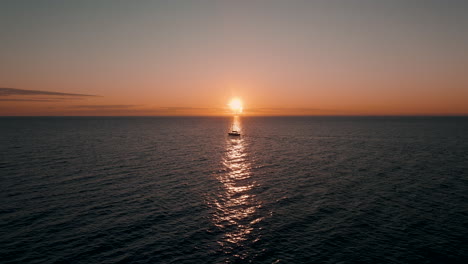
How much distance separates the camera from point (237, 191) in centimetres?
4756

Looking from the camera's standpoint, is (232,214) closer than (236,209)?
Yes

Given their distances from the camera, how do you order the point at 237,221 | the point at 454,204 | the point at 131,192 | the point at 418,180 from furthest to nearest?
the point at 418,180, the point at 131,192, the point at 454,204, the point at 237,221

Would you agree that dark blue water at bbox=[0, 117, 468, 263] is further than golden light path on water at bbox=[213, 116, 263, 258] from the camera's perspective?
No

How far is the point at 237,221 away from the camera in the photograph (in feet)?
112

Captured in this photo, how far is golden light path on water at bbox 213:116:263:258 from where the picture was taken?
29.5m

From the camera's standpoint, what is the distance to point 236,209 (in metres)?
38.5

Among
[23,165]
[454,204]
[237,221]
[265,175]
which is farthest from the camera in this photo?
[23,165]

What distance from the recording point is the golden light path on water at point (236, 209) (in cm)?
2947

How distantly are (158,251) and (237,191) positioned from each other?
22468 mm

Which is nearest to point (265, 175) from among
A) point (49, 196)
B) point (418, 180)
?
point (418, 180)

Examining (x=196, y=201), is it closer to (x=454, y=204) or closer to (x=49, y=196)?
(x=49, y=196)

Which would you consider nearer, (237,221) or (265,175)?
(237,221)

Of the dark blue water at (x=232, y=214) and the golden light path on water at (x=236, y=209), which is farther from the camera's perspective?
the golden light path on water at (x=236, y=209)

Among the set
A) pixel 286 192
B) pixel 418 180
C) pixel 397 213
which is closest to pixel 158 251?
pixel 286 192
